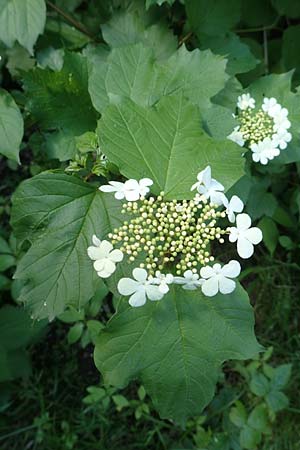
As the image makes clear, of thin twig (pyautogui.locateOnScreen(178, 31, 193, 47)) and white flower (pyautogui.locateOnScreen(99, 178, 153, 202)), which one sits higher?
white flower (pyautogui.locateOnScreen(99, 178, 153, 202))

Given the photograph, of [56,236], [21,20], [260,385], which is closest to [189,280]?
[56,236]

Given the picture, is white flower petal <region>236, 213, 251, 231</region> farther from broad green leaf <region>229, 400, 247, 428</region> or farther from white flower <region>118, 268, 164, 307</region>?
broad green leaf <region>229, 400, 247, 428</region>

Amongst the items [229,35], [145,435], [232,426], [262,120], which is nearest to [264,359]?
[232,426]

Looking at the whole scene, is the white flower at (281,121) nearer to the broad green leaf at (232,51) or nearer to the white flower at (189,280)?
the broad green leaf at (232,51)

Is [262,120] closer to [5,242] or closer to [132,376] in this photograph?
[132,376]

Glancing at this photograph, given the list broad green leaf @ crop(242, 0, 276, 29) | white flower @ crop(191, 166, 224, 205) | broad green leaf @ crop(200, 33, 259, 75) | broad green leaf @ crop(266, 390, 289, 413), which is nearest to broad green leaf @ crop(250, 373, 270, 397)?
broad green leaf @ crop(266, 390, 289, 413)

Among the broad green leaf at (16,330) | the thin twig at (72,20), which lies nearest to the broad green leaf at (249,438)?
the broad green leaf at (16,330)

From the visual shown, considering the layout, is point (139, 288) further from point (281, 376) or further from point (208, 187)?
point (281, 376)
